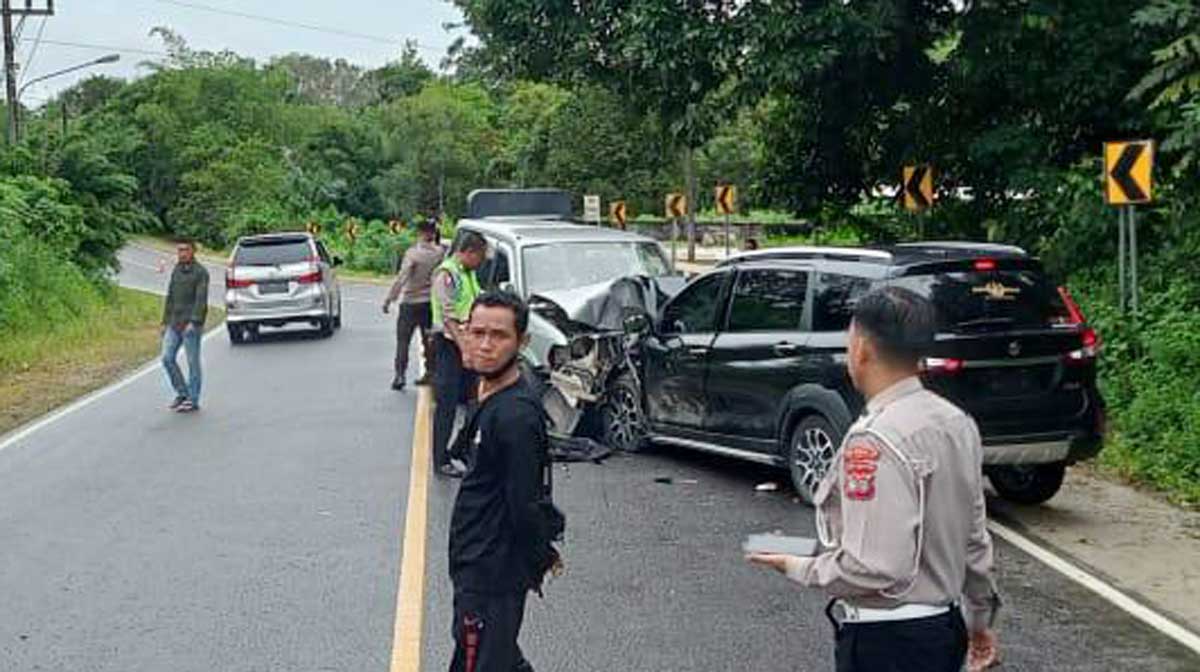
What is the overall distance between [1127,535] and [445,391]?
15.2 feet

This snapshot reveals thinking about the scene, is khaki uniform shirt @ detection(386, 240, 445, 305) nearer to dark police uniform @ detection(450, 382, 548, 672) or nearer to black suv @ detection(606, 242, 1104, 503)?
black suv @ detection(606, 242, 1104, 503)

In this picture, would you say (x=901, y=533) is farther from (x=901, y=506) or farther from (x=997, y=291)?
(x=997, y=291)

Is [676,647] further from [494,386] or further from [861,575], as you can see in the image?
[861,575]

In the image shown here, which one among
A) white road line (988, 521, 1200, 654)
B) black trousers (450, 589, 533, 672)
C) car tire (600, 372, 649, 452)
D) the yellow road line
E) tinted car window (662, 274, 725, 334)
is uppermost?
tinted car window (662, 274, 725, 334)

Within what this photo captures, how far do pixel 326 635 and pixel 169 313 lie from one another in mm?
9268

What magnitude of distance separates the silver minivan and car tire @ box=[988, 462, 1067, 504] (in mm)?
16579

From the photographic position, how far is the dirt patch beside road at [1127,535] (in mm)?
7848

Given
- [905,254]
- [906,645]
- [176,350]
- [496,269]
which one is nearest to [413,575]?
[905,254]

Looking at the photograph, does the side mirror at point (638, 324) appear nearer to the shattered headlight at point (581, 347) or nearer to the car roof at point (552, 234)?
the shattered headlight at point (581, 347)

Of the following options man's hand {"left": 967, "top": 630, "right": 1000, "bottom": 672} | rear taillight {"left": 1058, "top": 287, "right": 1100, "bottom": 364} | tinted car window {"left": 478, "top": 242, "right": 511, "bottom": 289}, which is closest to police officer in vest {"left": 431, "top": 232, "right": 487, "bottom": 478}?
tinted car window {"left": 478, "top": 242, "right": 511, "bottom": 289}

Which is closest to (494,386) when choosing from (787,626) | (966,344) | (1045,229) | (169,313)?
(787,626)

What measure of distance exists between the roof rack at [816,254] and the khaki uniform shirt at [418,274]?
5.43 metres

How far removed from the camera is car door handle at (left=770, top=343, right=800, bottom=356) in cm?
981

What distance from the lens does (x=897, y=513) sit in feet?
11.4
